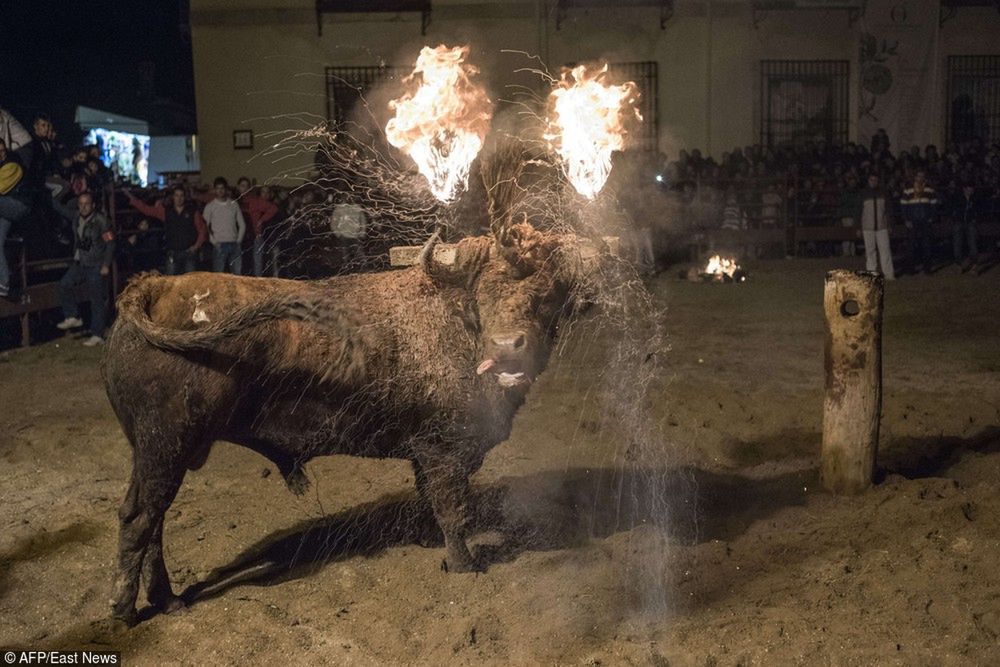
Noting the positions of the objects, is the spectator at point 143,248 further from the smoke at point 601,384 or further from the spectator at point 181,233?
the smoke at point 601,384

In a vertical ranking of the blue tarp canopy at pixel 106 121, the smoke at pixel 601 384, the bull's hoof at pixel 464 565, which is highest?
the blue tarp canopy at pixel 106 121

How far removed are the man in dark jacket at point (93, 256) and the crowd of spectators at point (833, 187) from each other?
1041 cm

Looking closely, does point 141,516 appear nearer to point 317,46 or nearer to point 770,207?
point 770,207

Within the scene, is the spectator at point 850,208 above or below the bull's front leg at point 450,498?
above

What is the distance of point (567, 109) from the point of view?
620 centimetres

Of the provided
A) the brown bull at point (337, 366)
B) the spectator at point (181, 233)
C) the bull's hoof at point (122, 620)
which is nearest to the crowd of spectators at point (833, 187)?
the spectator at point (181, 233)

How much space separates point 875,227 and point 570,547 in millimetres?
13080

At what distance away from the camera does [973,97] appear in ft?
72.1

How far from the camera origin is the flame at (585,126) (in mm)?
6191

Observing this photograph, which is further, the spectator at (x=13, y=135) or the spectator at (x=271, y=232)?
the spectator at (x=271, y=232)

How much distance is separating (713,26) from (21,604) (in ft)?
62.2

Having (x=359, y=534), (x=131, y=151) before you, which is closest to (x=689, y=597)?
(x=359, y=534)

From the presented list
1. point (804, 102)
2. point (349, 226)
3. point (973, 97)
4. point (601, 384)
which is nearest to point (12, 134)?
point (349, 226)

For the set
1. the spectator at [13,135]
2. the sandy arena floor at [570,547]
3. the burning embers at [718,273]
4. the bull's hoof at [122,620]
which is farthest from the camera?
the burning embers at [718,273]
